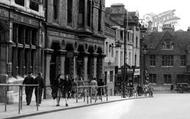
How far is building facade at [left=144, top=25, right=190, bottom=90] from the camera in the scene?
80062 millimetres

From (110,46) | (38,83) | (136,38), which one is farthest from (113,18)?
(38,83)

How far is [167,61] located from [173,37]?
4.92 m

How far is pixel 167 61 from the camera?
80.9 meters

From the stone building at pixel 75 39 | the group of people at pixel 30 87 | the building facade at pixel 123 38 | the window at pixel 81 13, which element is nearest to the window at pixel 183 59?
the building facade at pixel 123 38

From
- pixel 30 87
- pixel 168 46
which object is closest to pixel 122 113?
pixel 30 87

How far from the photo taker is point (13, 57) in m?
26.1

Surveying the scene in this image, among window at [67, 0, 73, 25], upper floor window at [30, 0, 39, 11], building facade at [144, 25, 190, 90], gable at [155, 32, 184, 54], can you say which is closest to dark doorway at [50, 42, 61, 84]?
window at [67, 0, 73, 25]

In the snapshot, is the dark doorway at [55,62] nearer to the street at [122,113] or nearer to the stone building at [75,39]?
the stone building at [75,39]

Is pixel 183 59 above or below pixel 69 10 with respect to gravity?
below

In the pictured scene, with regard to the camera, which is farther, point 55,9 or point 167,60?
point 167,60

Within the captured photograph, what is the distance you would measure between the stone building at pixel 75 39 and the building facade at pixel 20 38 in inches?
85.0

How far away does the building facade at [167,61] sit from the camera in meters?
80.1

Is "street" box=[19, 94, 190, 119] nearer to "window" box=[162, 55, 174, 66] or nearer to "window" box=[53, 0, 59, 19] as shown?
"window" box=[53, 0, 59, 19]

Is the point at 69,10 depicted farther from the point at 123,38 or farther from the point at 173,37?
the point at 173,37
